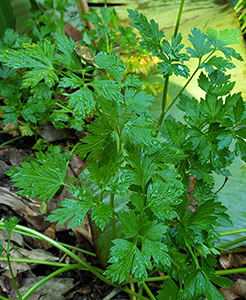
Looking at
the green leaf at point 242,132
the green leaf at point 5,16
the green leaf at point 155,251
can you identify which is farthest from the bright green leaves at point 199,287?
the green leaf at point 5,16

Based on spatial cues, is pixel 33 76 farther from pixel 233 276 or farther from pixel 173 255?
pixel 233 276

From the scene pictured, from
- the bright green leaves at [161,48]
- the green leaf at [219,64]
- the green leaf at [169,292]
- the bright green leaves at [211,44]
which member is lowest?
the green leaf at [169,292]

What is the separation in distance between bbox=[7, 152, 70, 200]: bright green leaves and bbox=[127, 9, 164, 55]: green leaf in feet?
1.30

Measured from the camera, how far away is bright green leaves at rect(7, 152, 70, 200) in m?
0.76

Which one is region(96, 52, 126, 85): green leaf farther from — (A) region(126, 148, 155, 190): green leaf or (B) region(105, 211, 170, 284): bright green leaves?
(B) region(105, 211, 170, 284): bright green leaves

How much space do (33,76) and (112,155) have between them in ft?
0.84

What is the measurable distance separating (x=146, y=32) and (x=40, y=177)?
0.49 meters

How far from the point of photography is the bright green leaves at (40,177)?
30.0 inches

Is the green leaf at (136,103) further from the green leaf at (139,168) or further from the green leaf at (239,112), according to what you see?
the green leaf at (239,112)

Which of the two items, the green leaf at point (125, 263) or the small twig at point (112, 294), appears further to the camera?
the small twig at point (112, 294)

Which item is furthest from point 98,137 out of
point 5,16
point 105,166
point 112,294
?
point 5,16

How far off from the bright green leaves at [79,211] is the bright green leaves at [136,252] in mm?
45

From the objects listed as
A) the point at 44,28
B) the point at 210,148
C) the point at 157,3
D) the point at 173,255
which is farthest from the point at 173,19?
the point at 173,255

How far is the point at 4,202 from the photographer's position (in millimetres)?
1253
